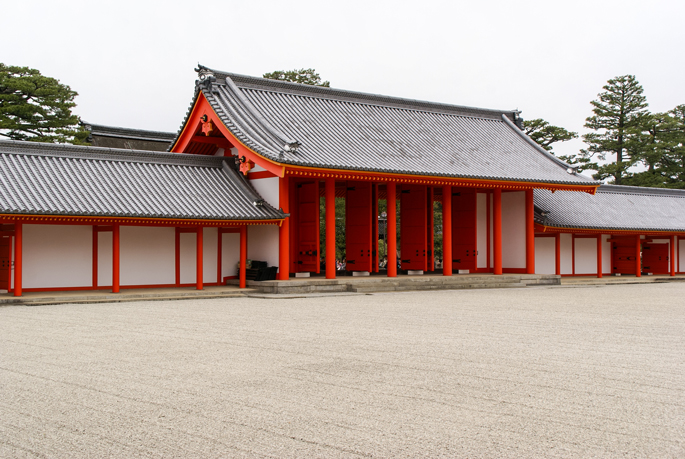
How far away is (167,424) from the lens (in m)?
5.04

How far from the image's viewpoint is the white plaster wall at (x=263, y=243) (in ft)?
62.3

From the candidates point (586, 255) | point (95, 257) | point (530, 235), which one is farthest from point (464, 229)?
point (95, 257)

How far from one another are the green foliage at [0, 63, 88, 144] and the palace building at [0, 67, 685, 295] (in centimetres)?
618

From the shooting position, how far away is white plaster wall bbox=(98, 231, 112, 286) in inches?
684

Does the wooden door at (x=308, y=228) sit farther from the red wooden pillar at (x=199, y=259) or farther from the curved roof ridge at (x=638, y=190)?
the curved roof ridge at (x=638, y=190)

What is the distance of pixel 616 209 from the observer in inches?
1100

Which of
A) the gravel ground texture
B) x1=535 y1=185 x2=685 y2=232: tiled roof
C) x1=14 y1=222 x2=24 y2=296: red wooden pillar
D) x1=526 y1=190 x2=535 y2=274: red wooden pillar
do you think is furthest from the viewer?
x1=535 y1=185 x2=685 y2=232: tiled roof

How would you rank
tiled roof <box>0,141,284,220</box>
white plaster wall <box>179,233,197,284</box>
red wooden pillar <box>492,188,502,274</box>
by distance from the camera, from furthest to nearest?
red wooden pillar <box>492,188,502,274</box> < white plaster wall <box>179,233,197,284</box> < tiled roof <box>0,141,284,220</box>

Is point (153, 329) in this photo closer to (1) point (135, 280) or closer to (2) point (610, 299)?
(1) point (135, 280)

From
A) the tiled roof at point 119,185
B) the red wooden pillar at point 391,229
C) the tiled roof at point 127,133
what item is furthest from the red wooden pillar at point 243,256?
the tiled roof at point 127,133

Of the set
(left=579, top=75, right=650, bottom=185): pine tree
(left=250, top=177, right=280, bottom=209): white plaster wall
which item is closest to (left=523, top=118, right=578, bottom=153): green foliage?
(left=579, top=75, right=650, bottom=185): pine tree

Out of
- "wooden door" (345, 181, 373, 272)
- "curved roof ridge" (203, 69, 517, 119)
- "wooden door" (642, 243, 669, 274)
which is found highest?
"curved roof ridge" (203, 69, 517, 119)

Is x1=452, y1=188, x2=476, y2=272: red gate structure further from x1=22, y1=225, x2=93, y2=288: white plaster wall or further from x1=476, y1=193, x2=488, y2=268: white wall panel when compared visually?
x1=22, y1=225, x2=93, y2=288: white plaster wall

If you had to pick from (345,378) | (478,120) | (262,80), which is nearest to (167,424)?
(345,378)
